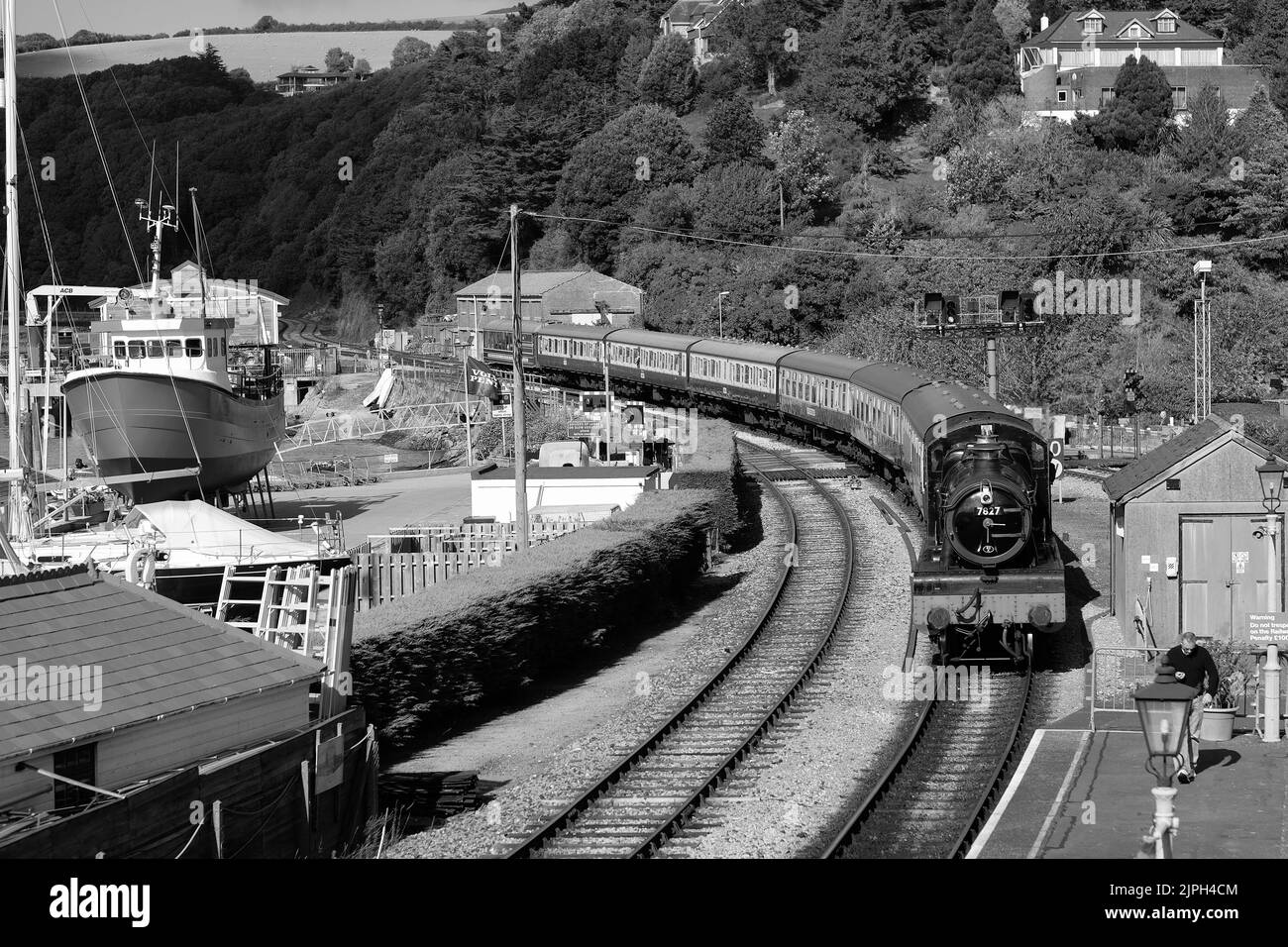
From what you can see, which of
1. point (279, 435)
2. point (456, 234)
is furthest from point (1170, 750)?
point (456, 234)

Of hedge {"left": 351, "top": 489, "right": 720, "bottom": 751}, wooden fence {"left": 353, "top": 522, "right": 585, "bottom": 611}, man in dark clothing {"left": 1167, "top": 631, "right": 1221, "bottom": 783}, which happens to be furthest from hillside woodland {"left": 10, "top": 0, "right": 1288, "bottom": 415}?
man in dark clothing {"left": 1167, "top": 631, "right": 1221, "bottom": 783}

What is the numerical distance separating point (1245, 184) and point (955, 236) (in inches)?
608

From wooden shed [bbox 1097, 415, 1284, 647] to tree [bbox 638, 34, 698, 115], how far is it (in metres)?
112

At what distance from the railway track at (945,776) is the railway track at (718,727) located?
2034 mm

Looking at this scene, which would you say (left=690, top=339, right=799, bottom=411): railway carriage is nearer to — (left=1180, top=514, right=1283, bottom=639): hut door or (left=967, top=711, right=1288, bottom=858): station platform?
(left=1180, top=514, right=1283, bottom=639): hut door

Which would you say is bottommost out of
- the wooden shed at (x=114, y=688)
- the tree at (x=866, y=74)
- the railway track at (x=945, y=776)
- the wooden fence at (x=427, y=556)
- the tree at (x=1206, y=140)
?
the railway track at (x=945, y=776)

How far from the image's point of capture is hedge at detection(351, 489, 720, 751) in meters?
20.3

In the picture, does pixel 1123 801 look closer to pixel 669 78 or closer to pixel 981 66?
pixel 981 66

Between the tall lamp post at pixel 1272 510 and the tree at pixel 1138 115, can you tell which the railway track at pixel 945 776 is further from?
the tree at pixel 1138 115

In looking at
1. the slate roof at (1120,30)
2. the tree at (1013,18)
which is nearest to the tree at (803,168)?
the slate roof at (1120,30)

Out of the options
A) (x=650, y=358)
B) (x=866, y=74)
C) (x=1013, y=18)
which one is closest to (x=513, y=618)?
(x=650, y=358)

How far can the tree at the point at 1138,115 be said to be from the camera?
97.9 metres

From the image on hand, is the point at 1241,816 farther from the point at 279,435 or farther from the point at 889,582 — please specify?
the point at 279,435

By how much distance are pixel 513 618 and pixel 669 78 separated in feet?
382
